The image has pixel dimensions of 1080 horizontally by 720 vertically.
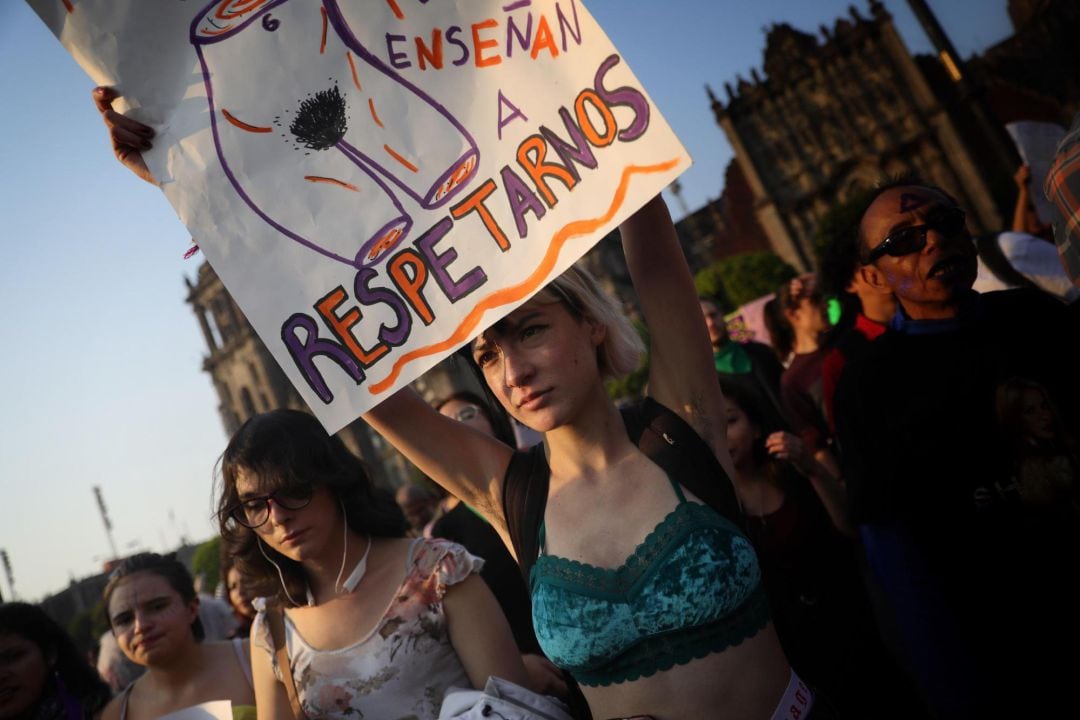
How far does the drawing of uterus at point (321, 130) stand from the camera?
5.87 feet

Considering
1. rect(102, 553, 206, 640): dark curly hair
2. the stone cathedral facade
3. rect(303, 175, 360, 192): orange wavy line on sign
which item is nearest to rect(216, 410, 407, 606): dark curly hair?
rect(303, 175, 360, 192): orange wavy line on sign

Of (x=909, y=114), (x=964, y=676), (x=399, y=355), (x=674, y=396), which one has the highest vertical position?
(x=909, y=114)

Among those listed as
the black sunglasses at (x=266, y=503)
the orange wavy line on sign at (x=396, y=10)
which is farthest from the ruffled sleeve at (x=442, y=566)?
the orange wavy line on sign at (x=396, y=10)

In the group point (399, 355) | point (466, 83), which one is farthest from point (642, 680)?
point (466, 83)

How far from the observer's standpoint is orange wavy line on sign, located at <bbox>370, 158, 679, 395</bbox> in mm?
1617

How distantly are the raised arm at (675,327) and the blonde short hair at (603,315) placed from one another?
11 centimetres

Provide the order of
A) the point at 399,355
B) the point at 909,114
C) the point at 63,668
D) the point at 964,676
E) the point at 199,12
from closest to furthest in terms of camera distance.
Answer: the point at 399,355 → the point at 199,12 → the point at 964,676 → the point at 63,668 → the point at 909,114

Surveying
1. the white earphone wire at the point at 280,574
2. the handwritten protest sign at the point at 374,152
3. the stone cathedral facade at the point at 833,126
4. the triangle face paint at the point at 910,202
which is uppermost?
the stone cathedral facade at the point at 833,126

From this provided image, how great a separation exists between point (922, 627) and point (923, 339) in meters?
0.84

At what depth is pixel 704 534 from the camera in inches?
62.8

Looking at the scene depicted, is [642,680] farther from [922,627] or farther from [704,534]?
[922,627]

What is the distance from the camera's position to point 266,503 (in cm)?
230

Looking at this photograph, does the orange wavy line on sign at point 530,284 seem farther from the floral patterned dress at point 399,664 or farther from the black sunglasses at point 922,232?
the black sunglasses at point 922,232

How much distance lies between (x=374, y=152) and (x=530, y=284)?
1.67 ft
